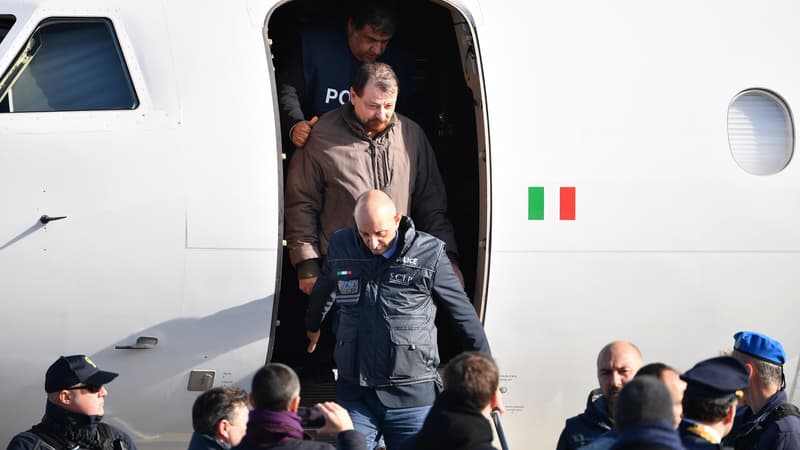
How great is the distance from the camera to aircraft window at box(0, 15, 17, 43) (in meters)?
6.89

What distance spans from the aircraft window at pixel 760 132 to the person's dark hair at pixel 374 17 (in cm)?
227

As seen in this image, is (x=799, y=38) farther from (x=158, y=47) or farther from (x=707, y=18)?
(x=158, y=47)

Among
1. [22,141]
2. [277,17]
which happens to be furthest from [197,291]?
[277,17]

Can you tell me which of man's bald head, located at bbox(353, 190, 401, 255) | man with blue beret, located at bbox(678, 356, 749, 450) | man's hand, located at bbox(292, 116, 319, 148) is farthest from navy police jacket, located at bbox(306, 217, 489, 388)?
man with blue beret, located at bbox(678, 356, 749, 450)

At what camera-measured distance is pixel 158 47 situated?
6.81 metres

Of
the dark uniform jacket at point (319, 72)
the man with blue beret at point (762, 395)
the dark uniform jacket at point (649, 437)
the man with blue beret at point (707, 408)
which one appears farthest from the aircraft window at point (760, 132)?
the dark uniform jacket at point (649, 437)

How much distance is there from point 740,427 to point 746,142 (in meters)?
2.14

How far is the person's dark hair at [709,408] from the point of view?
4.66 metres

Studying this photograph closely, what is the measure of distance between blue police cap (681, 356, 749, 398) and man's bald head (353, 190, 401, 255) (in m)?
1.98

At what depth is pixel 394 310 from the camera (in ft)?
20.7

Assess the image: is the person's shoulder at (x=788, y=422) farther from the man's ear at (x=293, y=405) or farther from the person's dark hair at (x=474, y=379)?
the man's ear at (x=293, y=405)

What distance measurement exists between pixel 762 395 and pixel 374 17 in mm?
3449

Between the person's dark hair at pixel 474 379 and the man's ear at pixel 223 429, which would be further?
the man's ear at pixel 223 429

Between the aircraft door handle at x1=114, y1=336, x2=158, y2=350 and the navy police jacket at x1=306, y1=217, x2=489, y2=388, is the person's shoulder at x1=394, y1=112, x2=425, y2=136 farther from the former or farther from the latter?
the aircraft door handle at x1=114, y1=336, x2=158, y2=350
